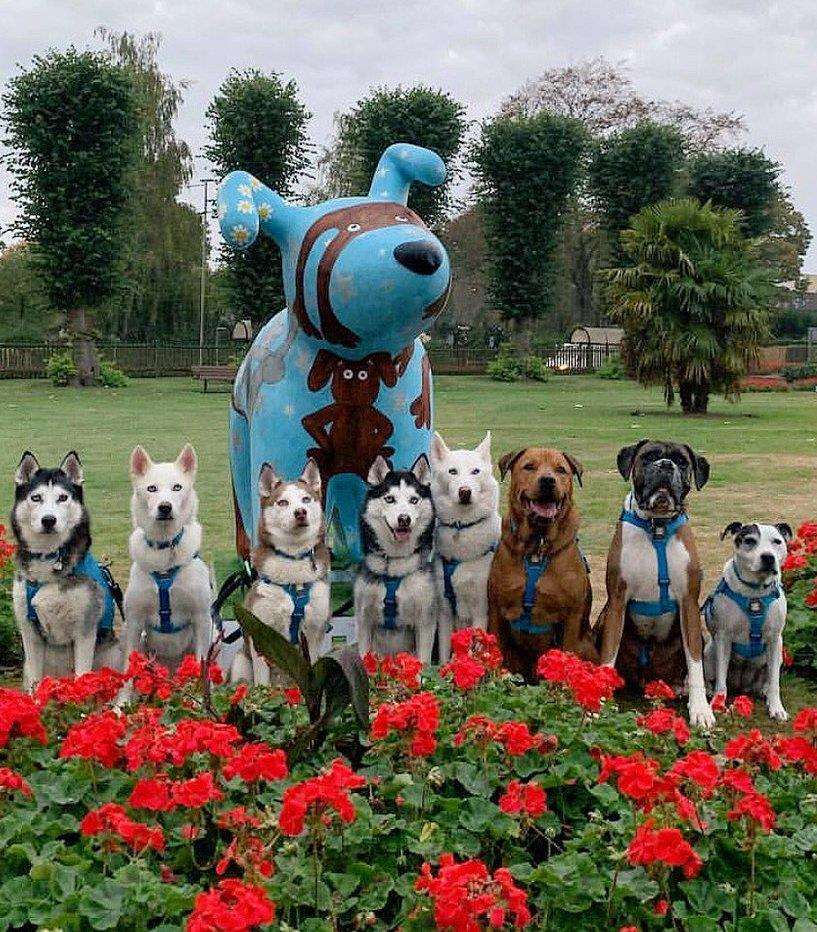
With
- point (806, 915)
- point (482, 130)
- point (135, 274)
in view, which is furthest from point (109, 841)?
point (135, 274)

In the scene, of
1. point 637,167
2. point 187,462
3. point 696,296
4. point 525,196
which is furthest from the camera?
point 637,167

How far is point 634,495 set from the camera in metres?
4.71

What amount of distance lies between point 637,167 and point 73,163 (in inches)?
768

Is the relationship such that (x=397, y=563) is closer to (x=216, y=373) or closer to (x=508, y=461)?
(x=508, y=461)

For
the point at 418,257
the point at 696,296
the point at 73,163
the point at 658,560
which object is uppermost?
the point at 73,163

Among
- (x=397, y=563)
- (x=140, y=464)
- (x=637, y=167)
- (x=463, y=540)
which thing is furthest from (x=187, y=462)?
(x=637, y=167)

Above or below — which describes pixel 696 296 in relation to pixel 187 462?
above

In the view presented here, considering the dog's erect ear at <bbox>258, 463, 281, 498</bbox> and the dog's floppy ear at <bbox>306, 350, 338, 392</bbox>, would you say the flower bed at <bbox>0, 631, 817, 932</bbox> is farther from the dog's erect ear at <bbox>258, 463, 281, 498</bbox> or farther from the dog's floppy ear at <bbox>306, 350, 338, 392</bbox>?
the dog's floppy ear at <bbox>306, 350, 338, 392</bbox>

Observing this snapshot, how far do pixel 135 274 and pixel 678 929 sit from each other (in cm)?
4131

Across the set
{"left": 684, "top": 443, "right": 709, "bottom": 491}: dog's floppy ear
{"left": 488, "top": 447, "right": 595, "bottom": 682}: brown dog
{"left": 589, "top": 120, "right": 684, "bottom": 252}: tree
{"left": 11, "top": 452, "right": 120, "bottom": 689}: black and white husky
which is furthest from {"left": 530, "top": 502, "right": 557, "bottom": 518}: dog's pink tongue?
{"left": 589, "top": 120, "right": 684, "bottom": 252}: tree

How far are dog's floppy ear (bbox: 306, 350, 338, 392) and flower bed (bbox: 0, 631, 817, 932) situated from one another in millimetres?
2082

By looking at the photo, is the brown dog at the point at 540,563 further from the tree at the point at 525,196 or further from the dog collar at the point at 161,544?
the tree at the point at 525,196

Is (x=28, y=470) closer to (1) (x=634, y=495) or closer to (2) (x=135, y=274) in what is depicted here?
(1) (x=634, y=495)

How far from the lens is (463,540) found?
483 centimetres
